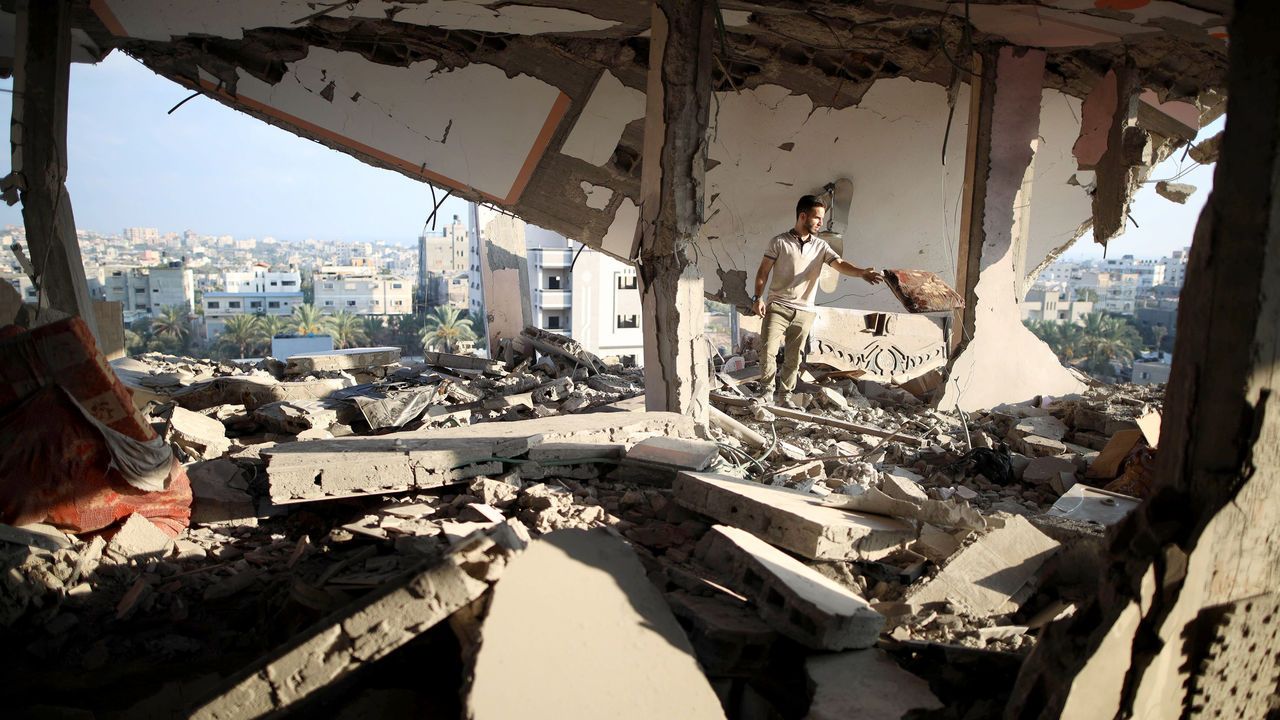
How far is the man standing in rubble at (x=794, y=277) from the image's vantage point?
6242mm

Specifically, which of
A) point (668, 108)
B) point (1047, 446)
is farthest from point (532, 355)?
point (1047, 446)

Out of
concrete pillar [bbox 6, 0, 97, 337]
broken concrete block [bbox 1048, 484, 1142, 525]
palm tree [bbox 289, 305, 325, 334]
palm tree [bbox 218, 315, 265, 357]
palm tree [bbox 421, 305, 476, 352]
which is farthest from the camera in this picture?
palm tree [bbox 289, 305, 325, 334]

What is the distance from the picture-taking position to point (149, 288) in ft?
161

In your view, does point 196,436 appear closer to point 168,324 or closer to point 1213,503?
point 1213,503

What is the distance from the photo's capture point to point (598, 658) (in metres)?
2.21

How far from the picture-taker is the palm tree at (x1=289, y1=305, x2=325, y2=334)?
41688mm

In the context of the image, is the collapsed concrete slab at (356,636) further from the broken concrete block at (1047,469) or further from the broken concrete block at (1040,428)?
the broken concrete block at (1040,428)

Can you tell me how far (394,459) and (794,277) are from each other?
3978 millimetres

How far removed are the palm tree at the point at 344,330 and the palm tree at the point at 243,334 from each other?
3790 mm

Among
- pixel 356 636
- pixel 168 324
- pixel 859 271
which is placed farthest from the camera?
pixel 168 324

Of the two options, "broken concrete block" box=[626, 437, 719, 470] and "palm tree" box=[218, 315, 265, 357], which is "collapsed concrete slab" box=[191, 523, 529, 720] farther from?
"palm tree" box=[218, 315, 265, 357]

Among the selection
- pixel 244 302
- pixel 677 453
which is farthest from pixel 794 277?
pixel 244 302

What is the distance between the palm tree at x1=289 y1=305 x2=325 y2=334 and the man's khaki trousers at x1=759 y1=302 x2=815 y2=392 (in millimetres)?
39817

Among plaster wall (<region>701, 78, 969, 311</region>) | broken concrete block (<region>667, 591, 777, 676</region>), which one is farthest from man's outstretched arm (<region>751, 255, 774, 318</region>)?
broken concrete block (<region>667, 591, 777, 676</region>)
